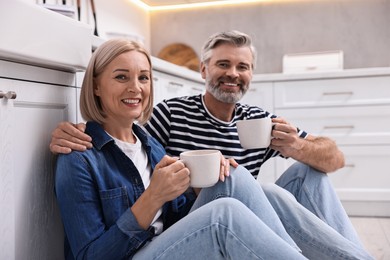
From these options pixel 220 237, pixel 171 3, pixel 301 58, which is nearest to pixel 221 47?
pixel 220 237

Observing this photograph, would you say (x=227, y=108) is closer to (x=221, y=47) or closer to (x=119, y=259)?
A: (x=221, y=47)

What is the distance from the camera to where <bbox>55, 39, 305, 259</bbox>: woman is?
2.95 feet

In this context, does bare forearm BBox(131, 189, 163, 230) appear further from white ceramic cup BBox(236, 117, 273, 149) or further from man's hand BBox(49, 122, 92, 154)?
white ceramic cup BBox(236, 117, 273, 149)

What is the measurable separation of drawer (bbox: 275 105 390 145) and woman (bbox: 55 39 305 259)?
167 centimetres

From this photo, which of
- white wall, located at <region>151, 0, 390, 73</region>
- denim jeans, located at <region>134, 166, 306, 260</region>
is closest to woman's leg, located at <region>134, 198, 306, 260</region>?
denim jeans, located at <region>134, 166, 306, 260</region>

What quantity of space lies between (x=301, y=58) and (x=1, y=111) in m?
2.50

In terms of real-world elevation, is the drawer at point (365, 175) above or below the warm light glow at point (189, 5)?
below

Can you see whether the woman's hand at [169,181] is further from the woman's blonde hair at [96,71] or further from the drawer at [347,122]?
the drawer at [347,122]

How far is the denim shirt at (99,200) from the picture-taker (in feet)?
2.94

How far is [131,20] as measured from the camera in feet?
10.3

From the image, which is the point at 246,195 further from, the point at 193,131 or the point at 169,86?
Result: the point at 169,86

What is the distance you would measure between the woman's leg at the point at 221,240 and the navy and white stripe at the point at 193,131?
523 millimetres

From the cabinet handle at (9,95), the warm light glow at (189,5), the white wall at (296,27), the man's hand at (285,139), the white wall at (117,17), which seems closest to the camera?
the cabinet handle at (9,95)

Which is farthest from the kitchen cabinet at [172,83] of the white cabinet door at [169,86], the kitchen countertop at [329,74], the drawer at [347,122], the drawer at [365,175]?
the drawer at [365,175]
